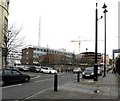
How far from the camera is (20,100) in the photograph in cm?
1262

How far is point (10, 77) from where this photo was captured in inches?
915

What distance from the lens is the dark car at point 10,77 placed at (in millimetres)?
22297

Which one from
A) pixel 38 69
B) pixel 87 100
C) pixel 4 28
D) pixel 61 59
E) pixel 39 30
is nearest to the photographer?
pixel 87 100

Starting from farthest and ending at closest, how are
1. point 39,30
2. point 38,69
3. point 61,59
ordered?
point 61,59 < point 39,30 < point 38,69

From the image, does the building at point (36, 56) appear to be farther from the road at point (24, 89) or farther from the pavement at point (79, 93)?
the pavement at point (79, 93)

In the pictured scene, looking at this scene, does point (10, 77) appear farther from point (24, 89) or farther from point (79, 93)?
point (79, 93)

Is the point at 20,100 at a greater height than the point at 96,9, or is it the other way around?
the point at 96,9

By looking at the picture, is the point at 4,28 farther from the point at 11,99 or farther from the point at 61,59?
the point at 61,59

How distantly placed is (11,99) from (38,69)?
48.1m

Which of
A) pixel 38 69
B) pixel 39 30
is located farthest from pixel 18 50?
pixel 39 30

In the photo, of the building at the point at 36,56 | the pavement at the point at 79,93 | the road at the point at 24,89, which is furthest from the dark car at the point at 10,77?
the building at the point at 36,56

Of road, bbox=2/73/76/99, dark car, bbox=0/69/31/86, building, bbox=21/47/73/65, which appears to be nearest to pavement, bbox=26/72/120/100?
road, bbox=2/73/76/99

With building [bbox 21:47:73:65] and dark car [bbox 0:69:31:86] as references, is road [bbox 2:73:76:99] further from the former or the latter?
building [bbox 21:47:73:65]

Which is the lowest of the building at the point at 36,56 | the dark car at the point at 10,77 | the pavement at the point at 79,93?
the pavement at the point at 79,93
